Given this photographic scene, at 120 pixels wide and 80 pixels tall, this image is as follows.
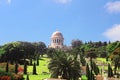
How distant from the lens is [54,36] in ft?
646

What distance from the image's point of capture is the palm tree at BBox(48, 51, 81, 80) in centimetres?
6078

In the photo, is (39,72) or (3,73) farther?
(39,72)

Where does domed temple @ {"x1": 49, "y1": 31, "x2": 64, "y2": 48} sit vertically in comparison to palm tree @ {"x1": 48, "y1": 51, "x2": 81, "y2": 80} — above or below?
above

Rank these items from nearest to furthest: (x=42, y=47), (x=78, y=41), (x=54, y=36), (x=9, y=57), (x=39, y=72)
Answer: (x=39, y=72) < (x=9, y=57) < (x=42, y=47) < (x=78, y=41) < (x=54, y=36)

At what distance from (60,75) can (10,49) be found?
4417 centimetres

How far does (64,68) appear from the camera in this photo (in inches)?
2398

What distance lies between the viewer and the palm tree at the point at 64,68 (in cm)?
6078

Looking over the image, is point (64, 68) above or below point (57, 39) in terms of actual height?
below

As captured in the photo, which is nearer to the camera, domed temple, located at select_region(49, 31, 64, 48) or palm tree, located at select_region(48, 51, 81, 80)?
palm tree, located at select_region(48, 51, 81, 80)

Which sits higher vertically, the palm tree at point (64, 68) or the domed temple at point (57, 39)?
the domed temple at point (57, 39)

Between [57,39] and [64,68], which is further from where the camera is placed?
[57,39]

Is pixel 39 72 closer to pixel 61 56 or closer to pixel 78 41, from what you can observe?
pixel 61 56

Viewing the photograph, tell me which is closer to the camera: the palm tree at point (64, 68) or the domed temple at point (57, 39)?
the palm tree at point (64, 68)

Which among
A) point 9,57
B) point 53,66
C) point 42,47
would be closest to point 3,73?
point 53,66
